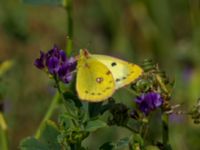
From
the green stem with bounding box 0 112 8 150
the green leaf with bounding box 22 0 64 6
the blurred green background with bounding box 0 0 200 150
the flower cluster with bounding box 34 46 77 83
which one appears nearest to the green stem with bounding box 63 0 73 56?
the green leaf with bounding box 22 0 64 6

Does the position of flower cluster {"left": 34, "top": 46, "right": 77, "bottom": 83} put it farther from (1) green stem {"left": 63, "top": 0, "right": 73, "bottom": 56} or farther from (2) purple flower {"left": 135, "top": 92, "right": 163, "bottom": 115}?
(1) green stem {"left": 63, "top": 0, "right": 73, "bottom": 56}

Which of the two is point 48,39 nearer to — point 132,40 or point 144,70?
point 132,40

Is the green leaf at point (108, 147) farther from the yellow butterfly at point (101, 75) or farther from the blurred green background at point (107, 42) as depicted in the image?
the blurred green background at point (107, 42)

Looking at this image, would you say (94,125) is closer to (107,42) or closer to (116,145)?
(116,145)

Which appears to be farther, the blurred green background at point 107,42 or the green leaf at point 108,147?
the blurred green background at point 107,42

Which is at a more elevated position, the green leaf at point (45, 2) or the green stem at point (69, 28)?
the green leaf at point (45, 2)

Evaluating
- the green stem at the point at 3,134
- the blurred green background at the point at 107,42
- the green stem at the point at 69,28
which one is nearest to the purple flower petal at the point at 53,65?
the green stem at the point at 3,134
